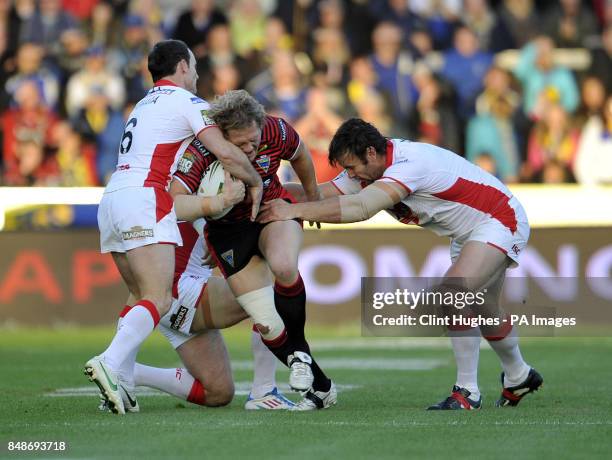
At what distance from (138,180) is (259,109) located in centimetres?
89

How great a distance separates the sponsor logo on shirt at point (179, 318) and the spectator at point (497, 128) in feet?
30.0

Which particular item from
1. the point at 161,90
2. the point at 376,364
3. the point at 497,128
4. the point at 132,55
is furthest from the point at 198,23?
the point at 161,90

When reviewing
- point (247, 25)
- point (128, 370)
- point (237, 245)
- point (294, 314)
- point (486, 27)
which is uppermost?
point (247, 25)

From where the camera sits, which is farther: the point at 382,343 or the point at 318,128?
the point at 318,128

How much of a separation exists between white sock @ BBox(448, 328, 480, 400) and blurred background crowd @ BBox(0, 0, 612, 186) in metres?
8.11

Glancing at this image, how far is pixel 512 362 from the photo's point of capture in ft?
27.6

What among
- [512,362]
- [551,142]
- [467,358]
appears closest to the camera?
[467,358]

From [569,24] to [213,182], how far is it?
1165 centimetres

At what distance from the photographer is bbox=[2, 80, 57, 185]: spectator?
55.8ft

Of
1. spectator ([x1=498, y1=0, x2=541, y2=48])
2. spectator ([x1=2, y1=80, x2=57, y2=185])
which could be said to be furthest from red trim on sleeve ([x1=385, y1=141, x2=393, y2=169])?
spectator ([x1=498, y1=0, x2=541, y2=48])

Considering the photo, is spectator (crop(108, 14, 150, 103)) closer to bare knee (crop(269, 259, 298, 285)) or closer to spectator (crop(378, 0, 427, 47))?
spectator (crop(378, 0, 427, 47))

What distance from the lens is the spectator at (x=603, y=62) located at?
58.8 ft

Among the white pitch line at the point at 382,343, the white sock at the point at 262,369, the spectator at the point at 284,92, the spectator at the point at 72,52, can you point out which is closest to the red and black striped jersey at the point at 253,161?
the white sock at the point at 262,369

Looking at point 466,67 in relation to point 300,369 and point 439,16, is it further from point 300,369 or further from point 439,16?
point 300,369
